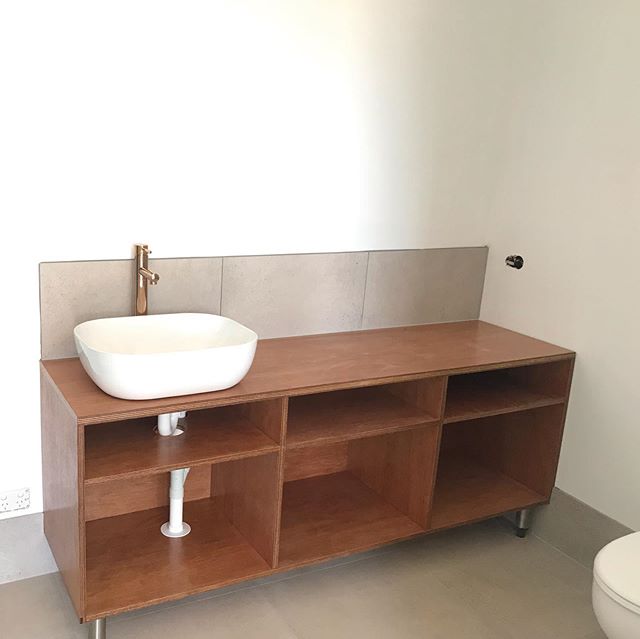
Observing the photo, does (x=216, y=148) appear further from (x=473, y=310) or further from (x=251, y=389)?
(x=473, y=310)

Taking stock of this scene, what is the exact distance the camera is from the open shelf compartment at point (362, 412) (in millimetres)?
Result: 2332

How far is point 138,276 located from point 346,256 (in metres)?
0.76

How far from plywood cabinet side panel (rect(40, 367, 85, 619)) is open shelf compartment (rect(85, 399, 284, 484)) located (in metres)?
0.07

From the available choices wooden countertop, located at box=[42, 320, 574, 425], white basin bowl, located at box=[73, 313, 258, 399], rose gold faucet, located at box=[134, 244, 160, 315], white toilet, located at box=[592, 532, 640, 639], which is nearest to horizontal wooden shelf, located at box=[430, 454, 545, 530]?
wooden countertop, located at box=[42, 320, 574, 425]

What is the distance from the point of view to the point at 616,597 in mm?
1901

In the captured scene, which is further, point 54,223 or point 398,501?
point 398,501

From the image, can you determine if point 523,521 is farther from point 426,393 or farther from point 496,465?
point 426,393

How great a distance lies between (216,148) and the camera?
7.90 ft

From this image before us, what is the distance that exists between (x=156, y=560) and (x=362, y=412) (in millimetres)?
774

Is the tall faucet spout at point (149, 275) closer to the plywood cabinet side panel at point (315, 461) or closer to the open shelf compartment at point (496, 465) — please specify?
the plywood cabinet side panel at point (315, 461)

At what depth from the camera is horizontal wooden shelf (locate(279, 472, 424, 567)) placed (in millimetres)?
2447

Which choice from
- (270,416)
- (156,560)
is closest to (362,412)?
(270,416)

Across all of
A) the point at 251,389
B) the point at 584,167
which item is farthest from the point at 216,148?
the point at 584,167

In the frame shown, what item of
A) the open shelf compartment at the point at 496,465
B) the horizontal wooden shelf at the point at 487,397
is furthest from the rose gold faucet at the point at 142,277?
the open shelf compartment at the point at 496,465
